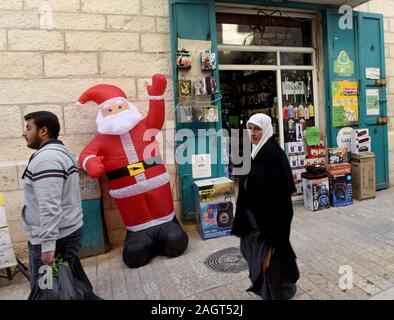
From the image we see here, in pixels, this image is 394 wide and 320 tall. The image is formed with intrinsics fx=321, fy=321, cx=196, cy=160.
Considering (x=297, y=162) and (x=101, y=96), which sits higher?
(x=101, y=96)

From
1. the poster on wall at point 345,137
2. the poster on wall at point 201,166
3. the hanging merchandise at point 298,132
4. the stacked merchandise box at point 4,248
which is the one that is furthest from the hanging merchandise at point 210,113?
the stacked merchandise box at point 4,248

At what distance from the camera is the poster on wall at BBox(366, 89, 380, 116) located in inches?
218

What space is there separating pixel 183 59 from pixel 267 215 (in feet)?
8.62

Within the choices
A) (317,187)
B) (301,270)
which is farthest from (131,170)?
(317,187)

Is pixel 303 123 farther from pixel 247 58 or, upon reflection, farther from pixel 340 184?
pixel 247 58

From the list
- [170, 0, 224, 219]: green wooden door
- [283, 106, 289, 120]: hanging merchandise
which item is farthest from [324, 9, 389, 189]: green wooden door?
[170, 0, 224, 219]: green wooden door

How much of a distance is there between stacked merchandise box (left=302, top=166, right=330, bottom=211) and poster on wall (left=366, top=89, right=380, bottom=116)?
61.5 inches

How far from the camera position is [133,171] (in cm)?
350

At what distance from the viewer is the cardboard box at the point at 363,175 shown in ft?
17.0

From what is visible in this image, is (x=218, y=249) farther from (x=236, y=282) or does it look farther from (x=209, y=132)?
(x=209, y=132)

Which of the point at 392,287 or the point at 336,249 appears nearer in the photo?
the point at 392,287

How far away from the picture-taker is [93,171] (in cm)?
321

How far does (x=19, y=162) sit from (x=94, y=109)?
1.04 m

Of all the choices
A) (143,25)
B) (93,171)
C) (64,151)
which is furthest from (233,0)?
(64,151)
